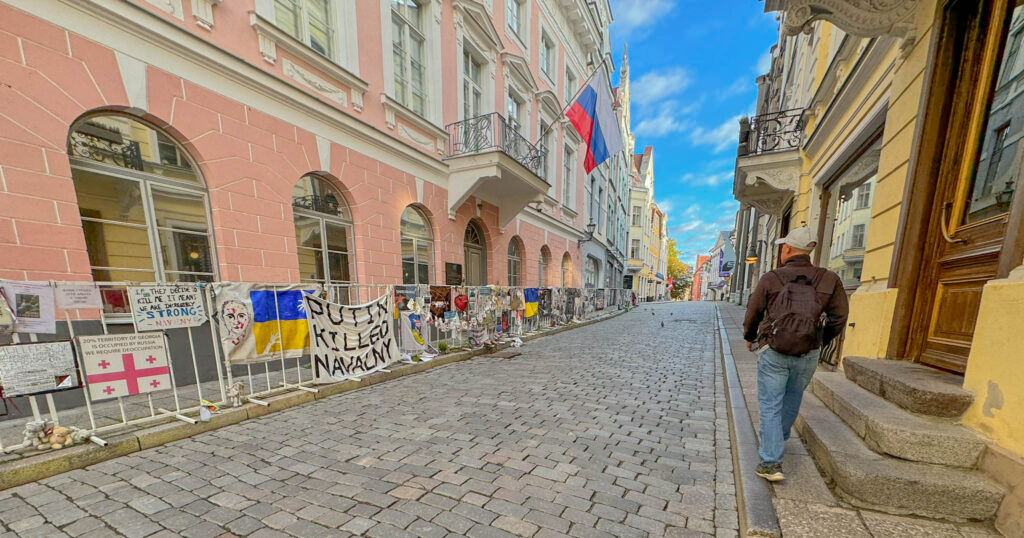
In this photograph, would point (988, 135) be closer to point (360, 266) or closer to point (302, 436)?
point (302, 436)

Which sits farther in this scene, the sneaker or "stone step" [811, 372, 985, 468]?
the sneaker

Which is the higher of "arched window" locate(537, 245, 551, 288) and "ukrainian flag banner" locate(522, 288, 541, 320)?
"arched window" locate(537, 245, 551, 288)

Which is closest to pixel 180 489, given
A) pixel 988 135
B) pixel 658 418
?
pixel 658 418

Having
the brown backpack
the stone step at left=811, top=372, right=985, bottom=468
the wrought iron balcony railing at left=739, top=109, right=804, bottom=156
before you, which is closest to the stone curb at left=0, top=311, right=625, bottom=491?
the brown backpack

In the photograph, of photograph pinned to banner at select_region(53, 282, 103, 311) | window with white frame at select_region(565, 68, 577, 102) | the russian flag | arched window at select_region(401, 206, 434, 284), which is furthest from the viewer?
window with white frame at select_region(565, 68, 577, 102)

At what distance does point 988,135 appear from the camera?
2701 mm

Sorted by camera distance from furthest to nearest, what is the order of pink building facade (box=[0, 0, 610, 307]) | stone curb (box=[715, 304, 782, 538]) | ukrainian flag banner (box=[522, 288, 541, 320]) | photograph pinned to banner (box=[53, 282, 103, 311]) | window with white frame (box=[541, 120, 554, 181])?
1. window with white frame (box=[541, 120, 554, 181])
2. ukrainian flag banner (box=[522, 288, 541, 320])
3. pink building facade (box=[0, 0, 610, 307])
4. photograph pinned to banner (box=[53, 282, 103, 311])
5. stone curb (box=[715, 304, 782, 538])

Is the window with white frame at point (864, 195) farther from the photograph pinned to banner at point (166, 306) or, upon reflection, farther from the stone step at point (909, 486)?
the photograph pinned to banner at point (166, 306)

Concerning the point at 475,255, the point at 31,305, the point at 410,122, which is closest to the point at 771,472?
the point at 31,305

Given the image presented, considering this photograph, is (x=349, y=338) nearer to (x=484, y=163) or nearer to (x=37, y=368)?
(x=37, y=368)

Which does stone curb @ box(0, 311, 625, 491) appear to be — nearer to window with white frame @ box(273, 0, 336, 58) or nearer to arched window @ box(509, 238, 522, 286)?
window with white frame @ box(273, 0, 336, 58)

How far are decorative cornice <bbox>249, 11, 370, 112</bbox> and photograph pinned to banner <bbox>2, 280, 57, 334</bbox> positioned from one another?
175 inches

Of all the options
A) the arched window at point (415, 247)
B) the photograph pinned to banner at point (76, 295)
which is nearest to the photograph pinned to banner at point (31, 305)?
the photograph pinned to banner at point (76, 295)

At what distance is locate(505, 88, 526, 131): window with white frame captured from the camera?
39.5 ft
